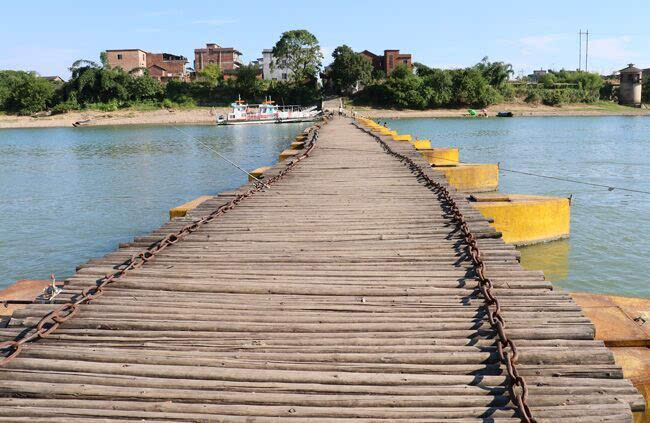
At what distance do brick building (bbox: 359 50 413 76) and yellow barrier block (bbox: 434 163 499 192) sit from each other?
7526cm

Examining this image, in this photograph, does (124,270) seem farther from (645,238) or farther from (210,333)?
(645,238)

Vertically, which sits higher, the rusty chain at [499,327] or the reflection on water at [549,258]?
the rusty chain at [499,327]

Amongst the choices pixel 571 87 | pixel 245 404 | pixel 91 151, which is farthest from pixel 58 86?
pixel 245 404

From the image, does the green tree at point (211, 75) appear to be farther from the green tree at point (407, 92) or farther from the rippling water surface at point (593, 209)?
the rippling water surface at point (593, 209)

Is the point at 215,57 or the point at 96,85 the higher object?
the point at 215,57

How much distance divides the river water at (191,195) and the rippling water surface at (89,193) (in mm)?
39

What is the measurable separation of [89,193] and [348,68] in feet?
202

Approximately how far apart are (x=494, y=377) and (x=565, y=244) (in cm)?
905

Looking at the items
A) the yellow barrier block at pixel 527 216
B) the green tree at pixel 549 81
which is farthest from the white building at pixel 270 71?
the yellow barrier block at pixel 527 216

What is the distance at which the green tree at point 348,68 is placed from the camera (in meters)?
77.7

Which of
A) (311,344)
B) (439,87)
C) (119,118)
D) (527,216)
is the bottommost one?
(527,216)

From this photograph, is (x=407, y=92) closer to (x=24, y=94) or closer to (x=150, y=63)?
(x=150, y=63)

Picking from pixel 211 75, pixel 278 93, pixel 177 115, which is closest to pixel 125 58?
pixel 211 75

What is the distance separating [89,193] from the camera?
786 inches
